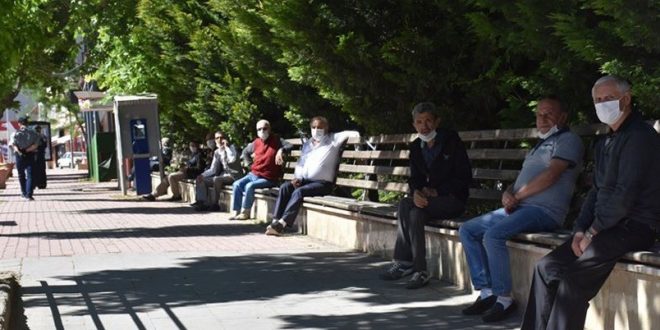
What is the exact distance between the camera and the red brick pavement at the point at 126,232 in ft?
39.9

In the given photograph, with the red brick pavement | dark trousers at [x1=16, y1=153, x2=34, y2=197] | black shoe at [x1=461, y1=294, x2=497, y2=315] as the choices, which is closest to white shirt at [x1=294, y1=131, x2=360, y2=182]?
the red brick pavement

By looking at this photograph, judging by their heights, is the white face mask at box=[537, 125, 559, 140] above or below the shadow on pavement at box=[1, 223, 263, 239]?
above

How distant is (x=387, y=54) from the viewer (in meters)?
10.6

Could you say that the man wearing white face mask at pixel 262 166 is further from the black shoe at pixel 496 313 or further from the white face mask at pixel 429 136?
the black shoe at pixel 496 313

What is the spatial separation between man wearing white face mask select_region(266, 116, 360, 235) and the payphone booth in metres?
10.6

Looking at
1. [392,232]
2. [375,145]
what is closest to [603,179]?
[392,232]

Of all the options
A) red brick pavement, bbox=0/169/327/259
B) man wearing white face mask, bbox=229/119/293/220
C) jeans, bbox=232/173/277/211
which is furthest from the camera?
jeans, bbox=232/173/277/211

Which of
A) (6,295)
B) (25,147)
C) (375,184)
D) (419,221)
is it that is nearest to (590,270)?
(419,221)

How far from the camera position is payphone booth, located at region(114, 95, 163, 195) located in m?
23.4

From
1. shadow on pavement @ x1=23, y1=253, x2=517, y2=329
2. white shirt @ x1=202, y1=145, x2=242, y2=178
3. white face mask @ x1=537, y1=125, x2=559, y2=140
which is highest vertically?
white face mask @ x1=537, y1=125, x2=559, y2=140

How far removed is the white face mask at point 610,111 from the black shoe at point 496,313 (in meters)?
1.81

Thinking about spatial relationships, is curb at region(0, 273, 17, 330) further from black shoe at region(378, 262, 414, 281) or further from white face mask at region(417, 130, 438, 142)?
white face mask at region(417, 130, 438, 142)

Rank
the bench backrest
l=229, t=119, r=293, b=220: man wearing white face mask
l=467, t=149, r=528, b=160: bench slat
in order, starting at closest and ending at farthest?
l=467, t=149, r=528, b=160: bench slat, the bench backrest, l=229, t=119, r=293, b=220: man wearing white face mask

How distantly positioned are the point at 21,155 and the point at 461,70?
52.9ft
